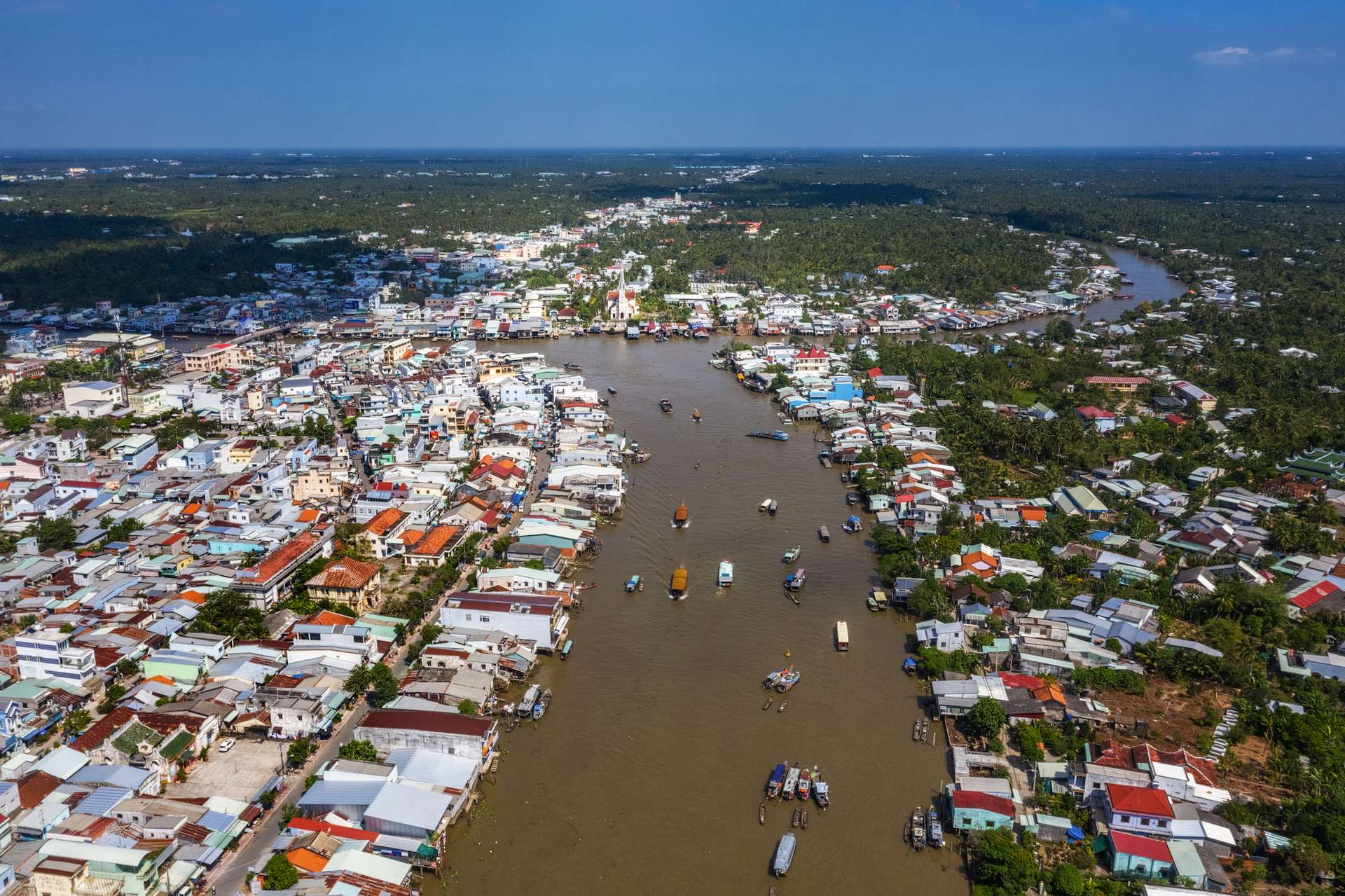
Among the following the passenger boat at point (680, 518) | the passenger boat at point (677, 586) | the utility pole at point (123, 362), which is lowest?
the passenger boat at point (677, 586)

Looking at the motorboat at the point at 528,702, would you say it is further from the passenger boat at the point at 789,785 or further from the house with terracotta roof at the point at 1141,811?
the house with terracotta roof at the point at 1141,811

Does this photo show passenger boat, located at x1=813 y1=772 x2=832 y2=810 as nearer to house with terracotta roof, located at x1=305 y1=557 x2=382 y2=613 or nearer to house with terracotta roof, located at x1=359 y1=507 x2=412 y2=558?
house with terracotta roof, located at x1=305 y1=557 x2=382 y2=613

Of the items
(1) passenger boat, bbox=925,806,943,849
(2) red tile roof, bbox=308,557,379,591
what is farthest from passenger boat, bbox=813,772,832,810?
(2) red tile roof, bbox=308,557,379,591

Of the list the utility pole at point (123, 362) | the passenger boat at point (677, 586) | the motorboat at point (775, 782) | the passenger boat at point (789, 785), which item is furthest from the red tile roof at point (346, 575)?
the utility pole at point (123, 362)

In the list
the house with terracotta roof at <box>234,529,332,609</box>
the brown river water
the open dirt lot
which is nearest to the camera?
the brown river water

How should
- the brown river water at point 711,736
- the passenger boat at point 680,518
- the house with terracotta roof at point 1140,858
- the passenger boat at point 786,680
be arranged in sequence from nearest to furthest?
the house with terracotta roof at point 1140,858, the brown river water at point 711,736, the passenger boat at point 786,680, the passenger boat at point 680,518

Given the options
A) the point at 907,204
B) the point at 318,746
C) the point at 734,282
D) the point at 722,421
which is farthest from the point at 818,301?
the point at 907,204
